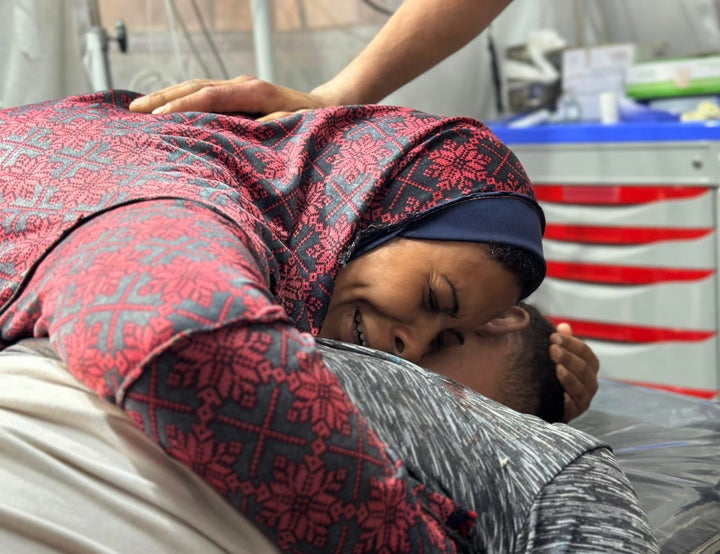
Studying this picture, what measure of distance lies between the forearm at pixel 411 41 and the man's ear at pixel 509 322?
18.9 inches

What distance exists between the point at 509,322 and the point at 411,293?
0.32 m

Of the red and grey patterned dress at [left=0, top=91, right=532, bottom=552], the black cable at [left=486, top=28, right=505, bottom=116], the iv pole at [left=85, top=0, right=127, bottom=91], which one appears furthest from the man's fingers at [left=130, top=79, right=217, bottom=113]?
the black cable at [left=486, top=28, right=505, bottom=116]

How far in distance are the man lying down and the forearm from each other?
78 cm

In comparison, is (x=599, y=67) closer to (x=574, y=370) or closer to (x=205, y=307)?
(x=574, y=370)

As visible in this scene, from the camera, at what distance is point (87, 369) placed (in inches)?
28.6

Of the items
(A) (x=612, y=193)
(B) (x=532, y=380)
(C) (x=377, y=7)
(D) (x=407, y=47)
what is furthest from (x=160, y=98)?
(C) (x=377, y=7)

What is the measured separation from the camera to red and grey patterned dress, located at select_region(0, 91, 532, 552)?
0.70 m

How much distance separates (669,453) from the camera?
149cm

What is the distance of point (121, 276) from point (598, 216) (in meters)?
2.18

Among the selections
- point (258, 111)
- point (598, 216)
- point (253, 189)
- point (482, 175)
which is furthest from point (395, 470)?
point (598, 216)

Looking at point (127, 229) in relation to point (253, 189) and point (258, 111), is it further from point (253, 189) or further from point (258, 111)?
point (258, 111)

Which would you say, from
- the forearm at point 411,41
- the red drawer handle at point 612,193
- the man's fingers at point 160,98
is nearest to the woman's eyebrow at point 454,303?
the man's fingers at point 160,98

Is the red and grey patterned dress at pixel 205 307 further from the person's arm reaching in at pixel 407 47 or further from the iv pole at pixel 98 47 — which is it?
the iv pole at pixel 98 47

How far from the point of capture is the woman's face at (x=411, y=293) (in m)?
1.23
